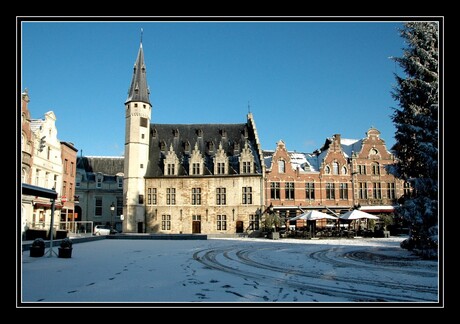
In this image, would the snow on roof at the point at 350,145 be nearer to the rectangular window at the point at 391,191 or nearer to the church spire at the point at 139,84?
the rectangular window at the point at 391,191

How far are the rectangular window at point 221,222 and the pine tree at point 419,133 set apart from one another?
971 inches

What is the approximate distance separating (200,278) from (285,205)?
102 feet

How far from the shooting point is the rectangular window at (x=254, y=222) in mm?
39469

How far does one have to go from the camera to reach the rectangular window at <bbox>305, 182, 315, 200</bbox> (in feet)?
135

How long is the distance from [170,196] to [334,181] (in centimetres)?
1906

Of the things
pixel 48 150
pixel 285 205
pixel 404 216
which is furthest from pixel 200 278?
pixel 285 205

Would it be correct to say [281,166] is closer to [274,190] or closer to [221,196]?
[274,190]

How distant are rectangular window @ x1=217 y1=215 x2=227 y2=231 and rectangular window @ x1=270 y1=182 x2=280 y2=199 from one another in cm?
590
